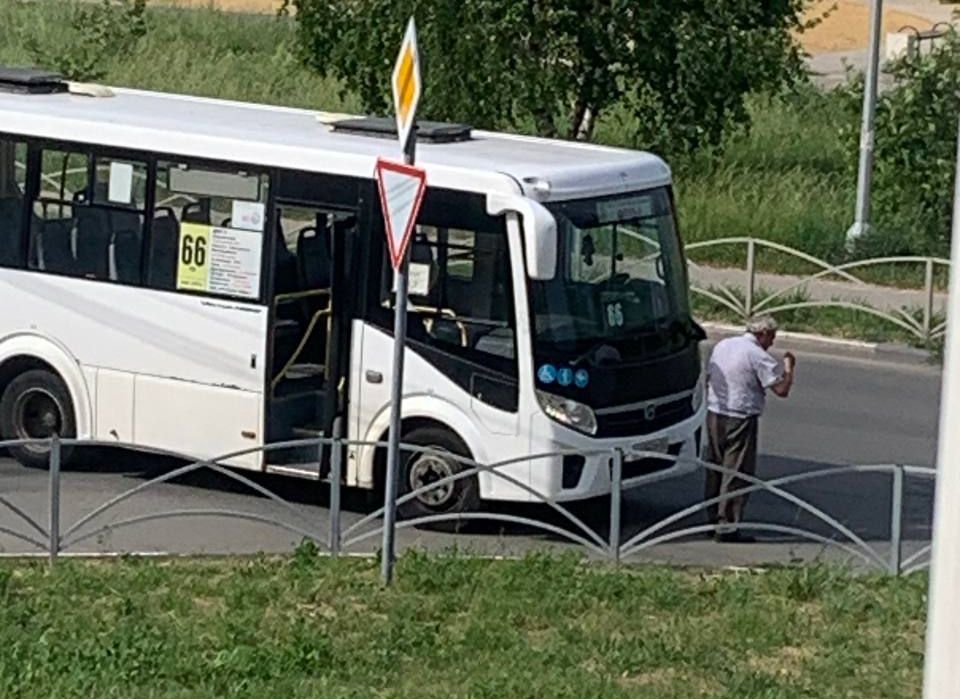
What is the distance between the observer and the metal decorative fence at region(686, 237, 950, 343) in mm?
21797

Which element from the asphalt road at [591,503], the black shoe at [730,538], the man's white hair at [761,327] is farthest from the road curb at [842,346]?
the black shoe at [730,538]

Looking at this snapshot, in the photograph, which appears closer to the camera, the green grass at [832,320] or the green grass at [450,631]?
the green grass at [450,631]

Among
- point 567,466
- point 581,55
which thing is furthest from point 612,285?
point 581,55

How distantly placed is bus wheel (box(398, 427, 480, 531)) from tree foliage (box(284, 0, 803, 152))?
31.9 feet

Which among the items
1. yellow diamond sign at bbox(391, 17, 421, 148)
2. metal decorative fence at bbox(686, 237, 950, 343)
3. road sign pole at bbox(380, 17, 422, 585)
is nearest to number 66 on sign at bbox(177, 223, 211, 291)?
road sign pole at bbox(380, 17, 422, 585)

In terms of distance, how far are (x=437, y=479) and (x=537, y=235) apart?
175 cm

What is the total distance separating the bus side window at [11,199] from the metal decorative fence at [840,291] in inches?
335

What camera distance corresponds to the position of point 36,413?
15.8 m

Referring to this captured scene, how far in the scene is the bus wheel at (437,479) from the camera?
1422cm

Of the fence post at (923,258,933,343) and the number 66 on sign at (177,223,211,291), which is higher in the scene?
the number 66 on sign at (177,223,211,291)

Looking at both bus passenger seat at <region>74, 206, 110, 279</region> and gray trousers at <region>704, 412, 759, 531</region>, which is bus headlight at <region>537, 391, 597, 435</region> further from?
bus passenger seat at <region>74, 206, 110, 279</region>

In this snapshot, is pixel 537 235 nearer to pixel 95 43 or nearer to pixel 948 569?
pixel 948 569

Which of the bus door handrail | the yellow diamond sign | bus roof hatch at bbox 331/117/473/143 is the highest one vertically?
the yellow diamond sign

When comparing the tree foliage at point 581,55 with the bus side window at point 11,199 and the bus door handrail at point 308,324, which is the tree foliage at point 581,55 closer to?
the bus side window at point 11,199
